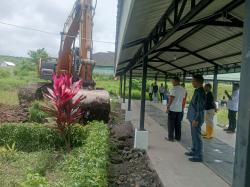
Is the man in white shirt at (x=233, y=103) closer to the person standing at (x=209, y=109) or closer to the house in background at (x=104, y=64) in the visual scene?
the person standing at (x=209, y=109)

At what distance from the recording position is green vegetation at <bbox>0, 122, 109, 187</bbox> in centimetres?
471

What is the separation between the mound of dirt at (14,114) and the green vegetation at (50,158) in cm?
309

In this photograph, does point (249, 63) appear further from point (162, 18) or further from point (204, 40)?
point (204, 40)

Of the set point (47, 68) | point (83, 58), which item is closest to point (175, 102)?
point (83, 58)

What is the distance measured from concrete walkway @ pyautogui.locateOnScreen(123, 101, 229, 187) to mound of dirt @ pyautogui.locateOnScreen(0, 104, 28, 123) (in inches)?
229

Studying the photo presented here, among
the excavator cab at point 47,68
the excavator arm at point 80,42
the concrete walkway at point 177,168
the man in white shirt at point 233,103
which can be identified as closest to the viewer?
the concrete walkway at point 177,168

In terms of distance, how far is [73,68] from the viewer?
622 inches

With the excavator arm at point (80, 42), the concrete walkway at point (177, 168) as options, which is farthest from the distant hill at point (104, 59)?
the concrete walkway at point (177, 168)

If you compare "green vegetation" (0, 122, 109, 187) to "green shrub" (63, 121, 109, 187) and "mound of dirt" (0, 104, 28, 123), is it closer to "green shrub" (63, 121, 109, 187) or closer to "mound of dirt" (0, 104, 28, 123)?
"green shrub" (63, 121, 109, 187)

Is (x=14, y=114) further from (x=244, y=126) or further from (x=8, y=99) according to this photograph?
(x=244, y=126)

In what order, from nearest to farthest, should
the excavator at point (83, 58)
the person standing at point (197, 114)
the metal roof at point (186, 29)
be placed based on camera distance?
the metal roof at point (186, 29) → the person standing at point (197, 114) → the excavator at point (83, 58)

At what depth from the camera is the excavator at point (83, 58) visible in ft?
40.0

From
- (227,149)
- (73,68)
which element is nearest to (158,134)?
(227,149)

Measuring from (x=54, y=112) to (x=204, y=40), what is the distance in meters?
4.15
